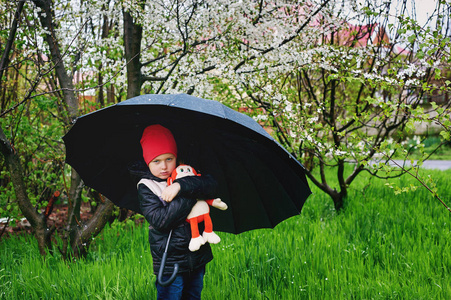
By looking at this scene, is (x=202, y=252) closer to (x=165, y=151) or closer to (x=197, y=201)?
(x=197, y=201)

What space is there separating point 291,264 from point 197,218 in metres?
1.51

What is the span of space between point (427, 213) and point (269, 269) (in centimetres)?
237

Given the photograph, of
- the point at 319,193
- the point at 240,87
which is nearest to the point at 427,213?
the point at 319,193

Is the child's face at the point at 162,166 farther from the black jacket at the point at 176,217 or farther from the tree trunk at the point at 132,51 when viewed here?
the tree trunk at the point at 132,51

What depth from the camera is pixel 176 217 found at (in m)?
1.72

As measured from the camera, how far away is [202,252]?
1.89m

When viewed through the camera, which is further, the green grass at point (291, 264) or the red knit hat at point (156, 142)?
the green grass at point (291, 264)

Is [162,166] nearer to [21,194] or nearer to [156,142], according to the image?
[156,142]

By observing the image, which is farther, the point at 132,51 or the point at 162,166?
the point at 132,51

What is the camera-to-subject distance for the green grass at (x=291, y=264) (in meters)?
2.59

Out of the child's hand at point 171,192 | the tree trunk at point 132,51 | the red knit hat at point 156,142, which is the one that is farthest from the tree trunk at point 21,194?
the child's hand at point 171,192

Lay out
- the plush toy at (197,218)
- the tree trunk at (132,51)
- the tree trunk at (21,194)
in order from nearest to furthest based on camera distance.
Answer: the plush toy at (197,218) → the tree trunk at (21,194) → the tree trunk at (132,51)

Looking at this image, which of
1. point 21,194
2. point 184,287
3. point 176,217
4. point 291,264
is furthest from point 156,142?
point 21,194

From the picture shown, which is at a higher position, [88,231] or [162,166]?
[162,166]
